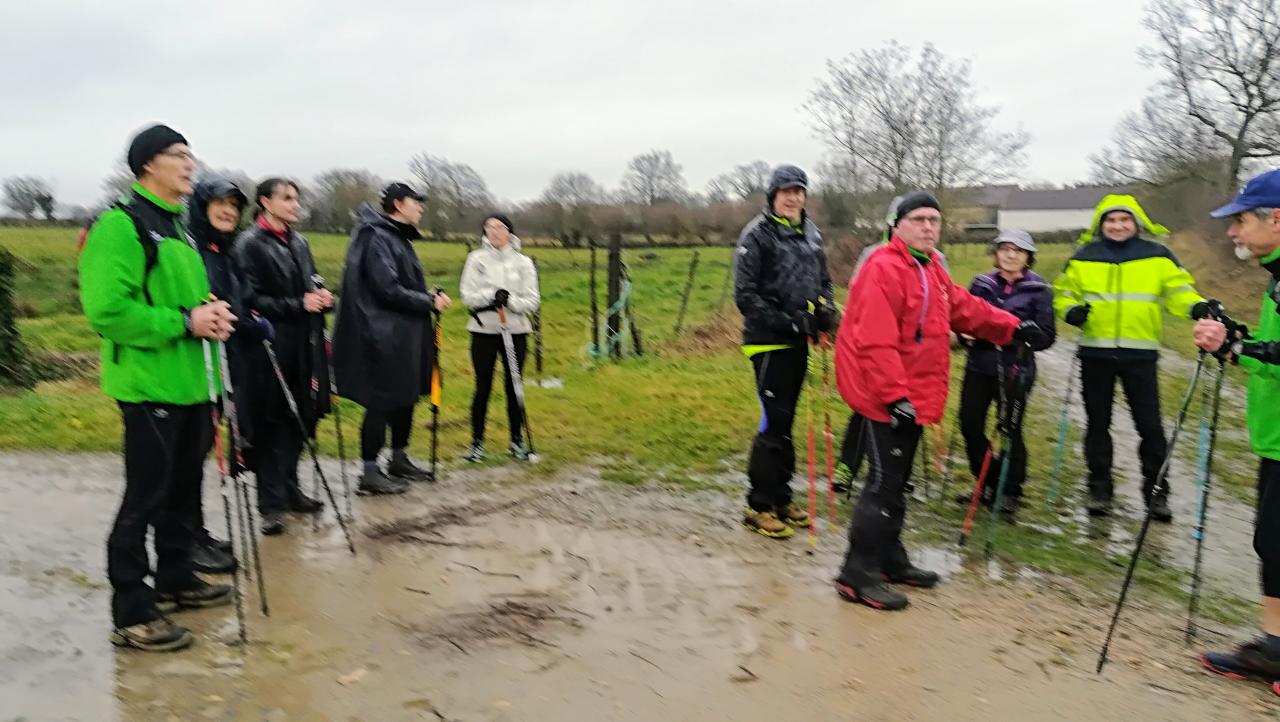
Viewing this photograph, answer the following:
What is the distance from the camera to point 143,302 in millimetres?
3883

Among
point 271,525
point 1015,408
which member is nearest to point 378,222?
point 271,525

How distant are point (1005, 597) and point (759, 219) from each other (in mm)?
2638

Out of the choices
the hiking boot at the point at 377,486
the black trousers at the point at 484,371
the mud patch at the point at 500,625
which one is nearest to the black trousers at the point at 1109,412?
the mud patch at the point at 500,625

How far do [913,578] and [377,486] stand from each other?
3765 mm

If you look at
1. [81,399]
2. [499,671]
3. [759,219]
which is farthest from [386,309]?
[81,399]

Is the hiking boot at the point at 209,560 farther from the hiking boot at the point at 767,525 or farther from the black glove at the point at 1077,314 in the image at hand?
the black glove at the point at 1077,314

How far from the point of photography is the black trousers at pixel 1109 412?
6137mm

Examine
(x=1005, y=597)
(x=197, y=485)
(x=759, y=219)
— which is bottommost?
(x=1005, y=597)

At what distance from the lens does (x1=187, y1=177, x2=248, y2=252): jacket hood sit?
16.2 ft

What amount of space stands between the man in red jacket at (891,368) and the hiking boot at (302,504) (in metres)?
3.49

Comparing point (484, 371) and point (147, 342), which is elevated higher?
point (147, 342)

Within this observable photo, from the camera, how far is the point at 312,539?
541cm

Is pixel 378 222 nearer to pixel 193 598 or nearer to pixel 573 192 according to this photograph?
pixel 193 598

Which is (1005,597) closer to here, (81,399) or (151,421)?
(151,421)
